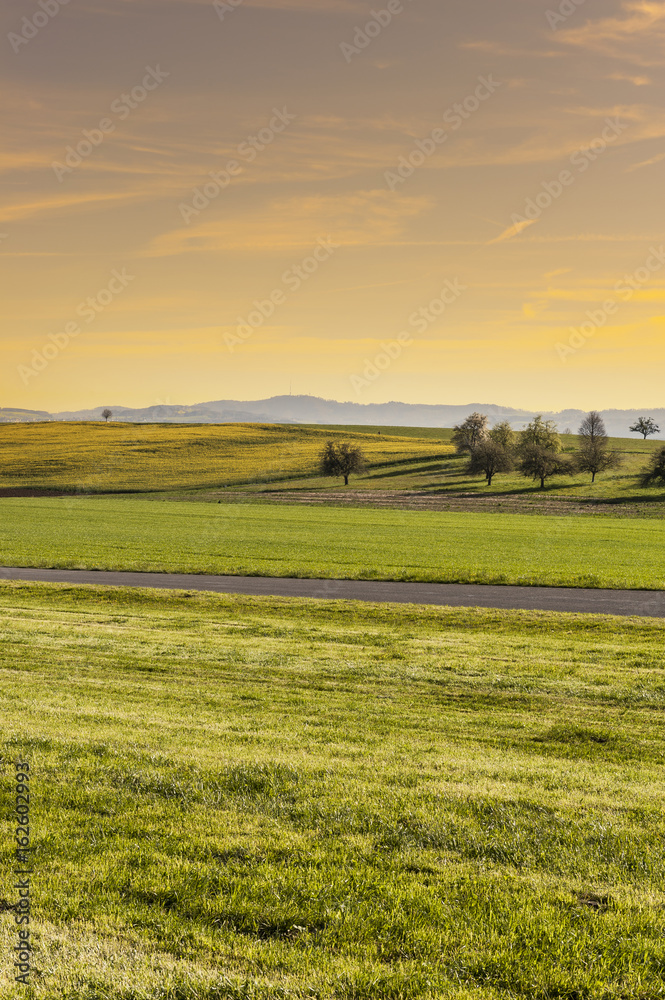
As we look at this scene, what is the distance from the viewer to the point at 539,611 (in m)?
22.9

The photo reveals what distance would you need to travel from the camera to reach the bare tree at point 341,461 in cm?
10550

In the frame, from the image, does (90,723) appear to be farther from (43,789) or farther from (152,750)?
(43,789)

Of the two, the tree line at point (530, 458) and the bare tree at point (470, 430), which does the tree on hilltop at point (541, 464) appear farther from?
the bare tree at point (470, 430)

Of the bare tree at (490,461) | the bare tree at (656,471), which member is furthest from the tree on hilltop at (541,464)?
the bare tree at (656,471)

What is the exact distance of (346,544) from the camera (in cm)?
4403

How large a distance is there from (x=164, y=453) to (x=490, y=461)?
6317cm

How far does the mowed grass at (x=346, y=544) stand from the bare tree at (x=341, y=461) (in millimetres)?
32787

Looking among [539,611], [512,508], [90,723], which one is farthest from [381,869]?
[512,508]

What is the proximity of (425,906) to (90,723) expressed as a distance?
6420 mm

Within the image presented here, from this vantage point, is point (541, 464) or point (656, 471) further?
point (541, 464)

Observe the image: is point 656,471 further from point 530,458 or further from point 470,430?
point 470,430

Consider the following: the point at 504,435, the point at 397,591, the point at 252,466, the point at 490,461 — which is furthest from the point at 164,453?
the point at 397,591

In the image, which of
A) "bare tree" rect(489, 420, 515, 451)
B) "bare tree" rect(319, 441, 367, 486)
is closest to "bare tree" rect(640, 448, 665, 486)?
"bare tree" rect(489, 420, 515, 451)

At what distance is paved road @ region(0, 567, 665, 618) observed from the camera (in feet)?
81.0
